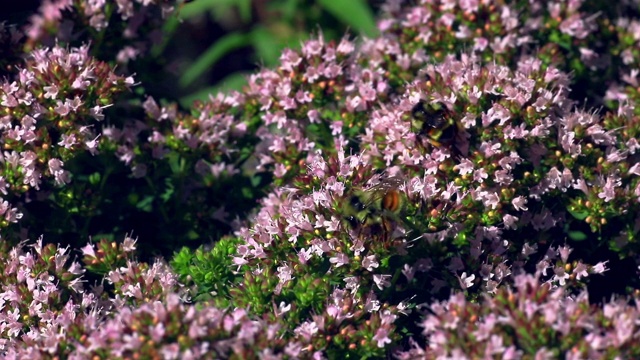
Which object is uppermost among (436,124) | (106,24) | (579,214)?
(106,24)

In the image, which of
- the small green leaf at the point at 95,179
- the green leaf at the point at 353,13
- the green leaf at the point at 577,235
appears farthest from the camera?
the green leaf at the point at 353,13

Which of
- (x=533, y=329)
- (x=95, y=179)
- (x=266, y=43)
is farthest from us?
(x=266, y=43)

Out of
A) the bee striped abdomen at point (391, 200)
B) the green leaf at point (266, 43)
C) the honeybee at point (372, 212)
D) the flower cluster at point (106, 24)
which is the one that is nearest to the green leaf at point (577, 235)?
the honeybee at point (372, 212)

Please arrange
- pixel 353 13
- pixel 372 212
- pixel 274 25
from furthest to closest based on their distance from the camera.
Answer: pixel 274 25 < pixel 353 13 < pixel 372 212

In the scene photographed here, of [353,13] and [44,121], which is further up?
[44,121]

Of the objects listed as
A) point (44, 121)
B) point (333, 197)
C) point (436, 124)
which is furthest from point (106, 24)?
point (436, 124)

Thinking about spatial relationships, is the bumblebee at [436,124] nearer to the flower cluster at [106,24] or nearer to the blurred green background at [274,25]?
the flower cluster at [106,24]

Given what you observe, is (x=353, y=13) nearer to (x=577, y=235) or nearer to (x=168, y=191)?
(x=168, y=191)

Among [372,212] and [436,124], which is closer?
[372,212]
